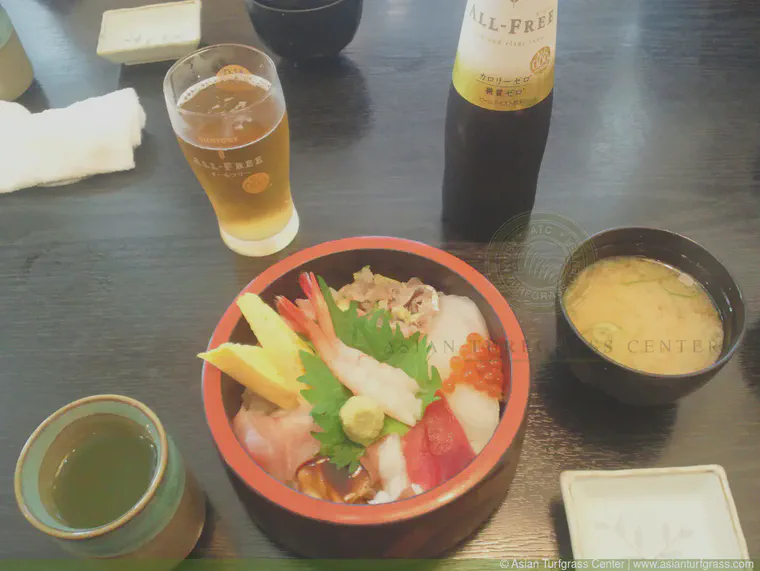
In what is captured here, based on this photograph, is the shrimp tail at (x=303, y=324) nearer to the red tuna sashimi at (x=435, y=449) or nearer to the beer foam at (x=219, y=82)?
the red tuna sashimi at (x=435, y=449)

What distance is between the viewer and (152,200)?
1.10m

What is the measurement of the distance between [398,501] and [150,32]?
1157 mm

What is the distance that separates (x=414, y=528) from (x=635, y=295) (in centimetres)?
43

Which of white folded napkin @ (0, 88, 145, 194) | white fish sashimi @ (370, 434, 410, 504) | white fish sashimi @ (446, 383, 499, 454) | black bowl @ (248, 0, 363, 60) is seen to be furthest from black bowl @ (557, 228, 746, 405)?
white folded napkin @ (0, 88, 145, 194)

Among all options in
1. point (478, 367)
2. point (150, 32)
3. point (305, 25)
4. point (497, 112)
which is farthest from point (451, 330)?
point (150, 32)

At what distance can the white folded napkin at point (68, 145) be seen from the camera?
112 cm

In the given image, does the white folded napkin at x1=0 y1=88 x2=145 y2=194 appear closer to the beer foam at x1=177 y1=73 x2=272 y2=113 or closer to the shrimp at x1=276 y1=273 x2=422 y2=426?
the beer foam at x1=177 y1=73 x2=272 y2=113

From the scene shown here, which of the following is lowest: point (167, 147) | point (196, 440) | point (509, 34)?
point (196, 440)

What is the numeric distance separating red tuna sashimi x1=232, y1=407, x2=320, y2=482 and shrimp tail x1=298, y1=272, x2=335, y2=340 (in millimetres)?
109

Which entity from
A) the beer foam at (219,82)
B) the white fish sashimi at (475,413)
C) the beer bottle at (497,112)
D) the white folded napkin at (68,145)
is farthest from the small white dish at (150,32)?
the white fish sashimi at (475,413)

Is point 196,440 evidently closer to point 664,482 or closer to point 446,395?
point 446,395

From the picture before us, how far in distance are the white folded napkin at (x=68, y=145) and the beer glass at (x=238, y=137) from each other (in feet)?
0.92

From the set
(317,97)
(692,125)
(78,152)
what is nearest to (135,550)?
(78,152)

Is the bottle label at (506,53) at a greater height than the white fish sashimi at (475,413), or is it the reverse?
the bottle label at (506,53)
